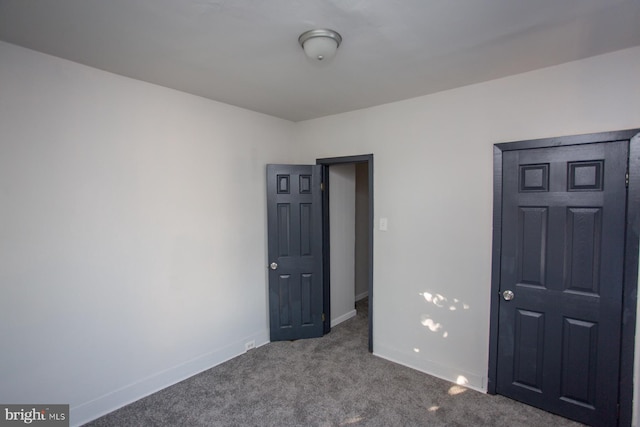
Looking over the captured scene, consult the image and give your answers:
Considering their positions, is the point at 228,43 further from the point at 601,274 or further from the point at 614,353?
the point at 614,353

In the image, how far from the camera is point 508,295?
247 cm

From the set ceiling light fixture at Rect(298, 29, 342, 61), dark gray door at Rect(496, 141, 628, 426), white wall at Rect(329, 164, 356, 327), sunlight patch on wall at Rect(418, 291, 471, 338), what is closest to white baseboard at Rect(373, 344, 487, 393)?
dark gray door at Rect(496, 141, 628, 426)

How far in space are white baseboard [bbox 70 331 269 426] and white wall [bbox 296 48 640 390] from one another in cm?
149

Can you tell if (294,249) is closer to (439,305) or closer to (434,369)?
(439,305)

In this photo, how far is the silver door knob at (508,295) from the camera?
8.06 feet

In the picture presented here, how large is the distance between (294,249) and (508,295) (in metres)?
2.09

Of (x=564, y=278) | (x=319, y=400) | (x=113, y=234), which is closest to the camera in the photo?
(x=564, y=278)

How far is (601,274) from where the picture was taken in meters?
2.13

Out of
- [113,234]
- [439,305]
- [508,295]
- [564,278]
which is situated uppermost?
[113,234]

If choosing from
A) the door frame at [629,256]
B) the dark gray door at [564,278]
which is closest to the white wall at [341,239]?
the dark gray door at [564,278]

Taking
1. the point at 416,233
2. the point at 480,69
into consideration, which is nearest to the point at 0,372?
the point at 416,233

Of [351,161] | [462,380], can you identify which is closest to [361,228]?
[351,161]

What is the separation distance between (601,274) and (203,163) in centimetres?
323

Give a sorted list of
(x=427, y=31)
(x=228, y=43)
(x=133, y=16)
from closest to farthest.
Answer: (x=133, y=16) < (x=427, y=31) < (x=228, y=43)
